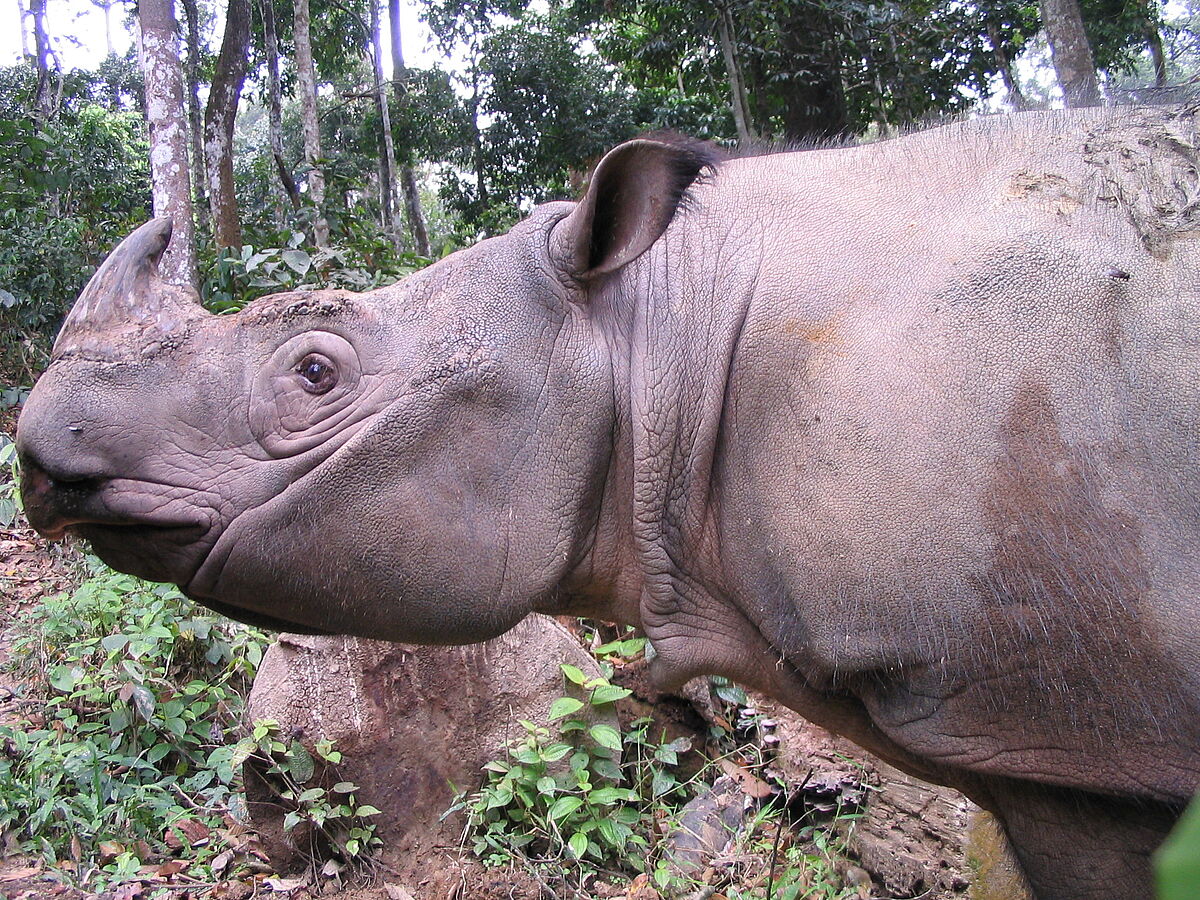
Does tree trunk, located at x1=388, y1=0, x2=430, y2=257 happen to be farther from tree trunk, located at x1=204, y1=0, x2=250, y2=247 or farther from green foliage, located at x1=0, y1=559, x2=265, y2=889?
green foliage, located at x1=0, y1=559, x2=265, y2=889

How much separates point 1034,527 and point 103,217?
12039 mm

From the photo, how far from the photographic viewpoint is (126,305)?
258 cm

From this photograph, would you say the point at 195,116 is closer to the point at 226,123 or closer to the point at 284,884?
the point at 226,123

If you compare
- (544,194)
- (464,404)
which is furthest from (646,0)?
(464,404)

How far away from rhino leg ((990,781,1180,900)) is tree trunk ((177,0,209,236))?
40.7 feet

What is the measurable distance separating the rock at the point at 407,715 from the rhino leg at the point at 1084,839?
9.29 feet

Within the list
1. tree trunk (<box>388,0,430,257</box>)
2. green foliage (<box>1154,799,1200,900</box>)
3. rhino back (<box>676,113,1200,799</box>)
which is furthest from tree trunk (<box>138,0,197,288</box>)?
tree trunk (<box>388,0,430,257</box>)

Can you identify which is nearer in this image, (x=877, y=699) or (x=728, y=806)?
(x=877, y=699)

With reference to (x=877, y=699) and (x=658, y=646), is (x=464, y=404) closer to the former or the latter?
(x=658, y=646)

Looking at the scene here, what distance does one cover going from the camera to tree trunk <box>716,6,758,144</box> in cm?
1155

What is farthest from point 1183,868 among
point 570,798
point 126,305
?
point 570,798

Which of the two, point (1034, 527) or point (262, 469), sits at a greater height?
point (262, 469)

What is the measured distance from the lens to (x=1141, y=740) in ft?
6.82

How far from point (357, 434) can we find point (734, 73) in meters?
10.5
